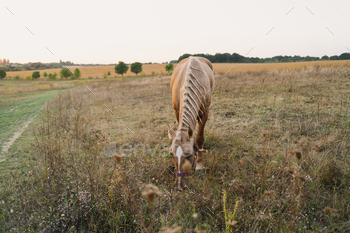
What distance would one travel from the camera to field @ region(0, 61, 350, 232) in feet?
7.28

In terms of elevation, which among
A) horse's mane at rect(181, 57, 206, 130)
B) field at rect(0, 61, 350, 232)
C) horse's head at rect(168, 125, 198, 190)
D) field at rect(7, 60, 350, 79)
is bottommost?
field at rect(0, 61, 350, 232)

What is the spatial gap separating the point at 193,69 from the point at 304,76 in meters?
12.3

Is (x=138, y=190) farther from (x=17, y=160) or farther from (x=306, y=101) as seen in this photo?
(x=306, y=101)

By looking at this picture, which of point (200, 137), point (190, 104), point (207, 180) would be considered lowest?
point (207, 180)

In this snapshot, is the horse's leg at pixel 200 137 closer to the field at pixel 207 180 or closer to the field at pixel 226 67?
the field at pixel 207 180

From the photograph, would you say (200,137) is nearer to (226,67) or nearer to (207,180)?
(207,180)

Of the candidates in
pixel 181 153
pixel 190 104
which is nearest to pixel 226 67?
pixel 190 104

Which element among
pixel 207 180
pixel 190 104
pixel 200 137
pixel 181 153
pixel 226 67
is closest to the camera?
pixel 181 153

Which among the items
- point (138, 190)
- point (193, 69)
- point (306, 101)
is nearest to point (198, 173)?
point (138, 190)

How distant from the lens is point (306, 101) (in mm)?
7129

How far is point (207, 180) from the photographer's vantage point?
10.4ft

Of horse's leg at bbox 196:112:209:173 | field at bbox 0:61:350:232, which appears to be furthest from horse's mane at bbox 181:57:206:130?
horse's leg at bbox 196:112:209:173

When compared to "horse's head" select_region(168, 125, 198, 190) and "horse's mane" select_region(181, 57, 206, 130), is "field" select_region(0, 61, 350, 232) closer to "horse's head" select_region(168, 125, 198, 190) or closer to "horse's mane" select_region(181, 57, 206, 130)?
"horse's head" select_region(168, 125, 198, 190)

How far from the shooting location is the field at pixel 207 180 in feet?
7.28
